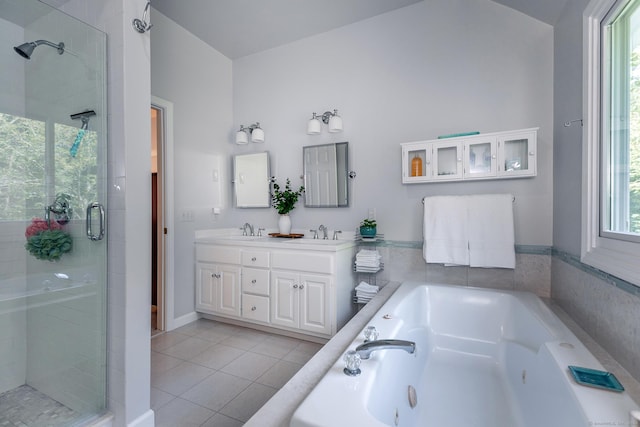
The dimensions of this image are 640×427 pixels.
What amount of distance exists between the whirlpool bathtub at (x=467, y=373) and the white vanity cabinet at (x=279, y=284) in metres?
0.58

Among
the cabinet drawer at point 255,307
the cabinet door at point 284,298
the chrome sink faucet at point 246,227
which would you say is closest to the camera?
the cabinet door at point 284,298

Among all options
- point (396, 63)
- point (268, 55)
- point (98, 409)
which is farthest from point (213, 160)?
point (98, 409)

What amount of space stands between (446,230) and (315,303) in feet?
3.94

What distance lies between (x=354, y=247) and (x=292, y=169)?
108 centimetres

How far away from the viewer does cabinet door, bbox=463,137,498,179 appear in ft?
6.82

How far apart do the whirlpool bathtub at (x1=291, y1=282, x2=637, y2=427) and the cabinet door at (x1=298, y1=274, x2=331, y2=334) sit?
0.62 meters

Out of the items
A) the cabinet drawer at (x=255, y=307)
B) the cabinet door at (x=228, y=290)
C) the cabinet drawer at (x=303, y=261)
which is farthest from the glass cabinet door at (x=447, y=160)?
the cabinet door at (x=228, y=290)

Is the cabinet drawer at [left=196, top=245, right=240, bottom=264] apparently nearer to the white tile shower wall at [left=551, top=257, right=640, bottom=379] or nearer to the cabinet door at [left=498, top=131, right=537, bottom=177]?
the cabinet door at [left=498, top=131, right=537, bottom=177]

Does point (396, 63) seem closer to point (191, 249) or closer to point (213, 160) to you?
point (213, 160)

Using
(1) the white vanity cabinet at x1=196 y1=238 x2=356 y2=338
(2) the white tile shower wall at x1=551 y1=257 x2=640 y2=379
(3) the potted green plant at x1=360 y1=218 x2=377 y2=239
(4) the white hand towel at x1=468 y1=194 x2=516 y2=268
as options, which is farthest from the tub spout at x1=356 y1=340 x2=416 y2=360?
(3) the potted green plant at x1=360 y1=218 x2=377 y2=239

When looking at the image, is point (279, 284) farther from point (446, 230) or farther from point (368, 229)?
point (446, 230)

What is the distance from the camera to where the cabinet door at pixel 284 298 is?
2426mm

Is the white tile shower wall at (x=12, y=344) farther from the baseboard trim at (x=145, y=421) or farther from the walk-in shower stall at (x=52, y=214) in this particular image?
the baseboard trim at (x=145, y=421)

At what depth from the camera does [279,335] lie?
260cm
